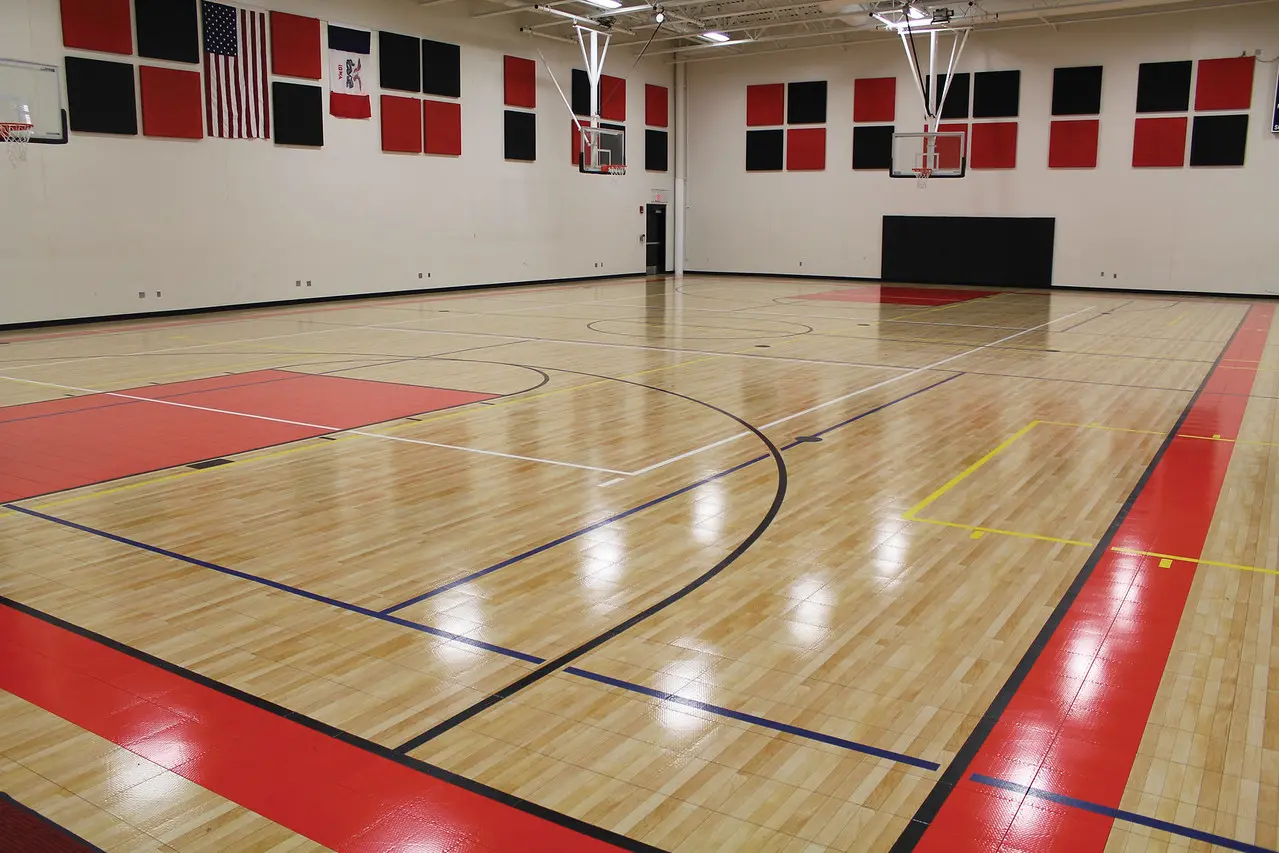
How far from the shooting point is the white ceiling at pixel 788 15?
73.7 feet

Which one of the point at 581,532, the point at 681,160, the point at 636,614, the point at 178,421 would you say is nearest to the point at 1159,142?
the point at 681,160

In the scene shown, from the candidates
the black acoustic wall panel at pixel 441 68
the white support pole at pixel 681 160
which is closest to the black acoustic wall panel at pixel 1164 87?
the white support pole at pixel 681 160

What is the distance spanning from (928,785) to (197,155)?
59.8 ft

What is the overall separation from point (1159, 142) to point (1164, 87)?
1201 millimetres

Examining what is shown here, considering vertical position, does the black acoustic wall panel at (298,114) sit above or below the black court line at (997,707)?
above

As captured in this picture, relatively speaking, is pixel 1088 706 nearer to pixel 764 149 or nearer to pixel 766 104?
pixel 764 149

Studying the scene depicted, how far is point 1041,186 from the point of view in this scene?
85.4 feet

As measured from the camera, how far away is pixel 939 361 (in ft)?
44.5

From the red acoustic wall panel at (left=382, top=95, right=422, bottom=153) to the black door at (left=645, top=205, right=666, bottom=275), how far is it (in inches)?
369

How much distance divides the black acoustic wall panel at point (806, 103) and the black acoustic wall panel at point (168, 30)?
16.0 meters

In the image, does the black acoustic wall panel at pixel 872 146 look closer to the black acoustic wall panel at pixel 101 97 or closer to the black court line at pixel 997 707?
the black acoustic wall panel at pixel 101 97

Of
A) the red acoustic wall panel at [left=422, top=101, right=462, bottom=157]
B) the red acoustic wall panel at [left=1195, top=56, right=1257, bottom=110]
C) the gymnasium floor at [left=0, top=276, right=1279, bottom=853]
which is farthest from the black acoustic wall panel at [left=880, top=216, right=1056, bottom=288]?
the gymnasium floor at [left=0, top=276, right=1279, bottom=853]

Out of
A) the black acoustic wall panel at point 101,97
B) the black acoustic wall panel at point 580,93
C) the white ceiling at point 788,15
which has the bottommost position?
the black acoustic wall panel at point 101,97

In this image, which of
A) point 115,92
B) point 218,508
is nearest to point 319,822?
point 218,508
